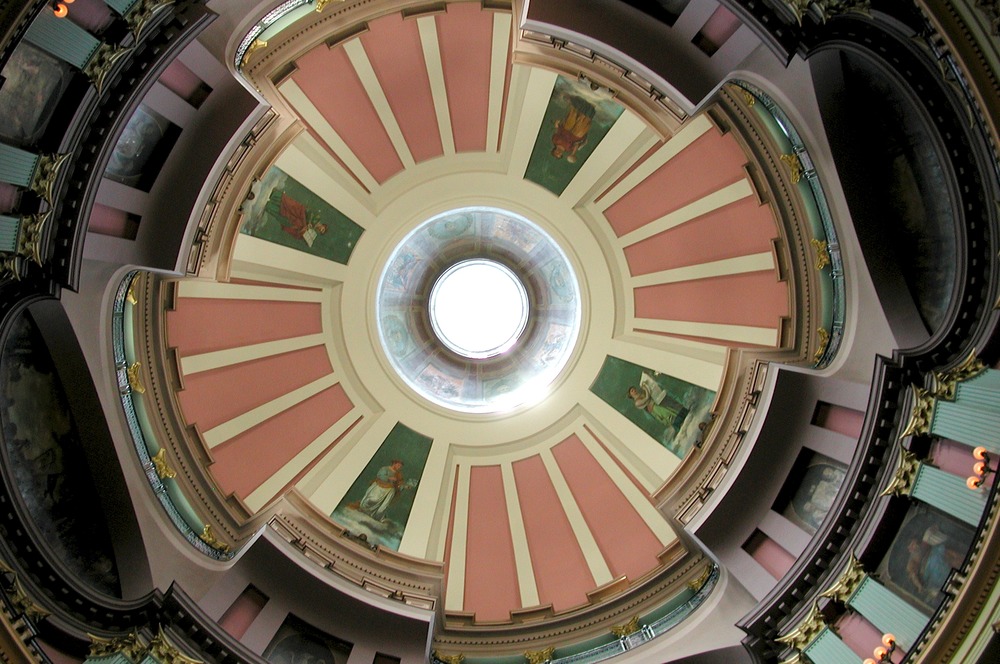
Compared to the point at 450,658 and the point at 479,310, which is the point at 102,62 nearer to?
the point at 450,658

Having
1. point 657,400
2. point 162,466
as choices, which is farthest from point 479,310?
point 162,466

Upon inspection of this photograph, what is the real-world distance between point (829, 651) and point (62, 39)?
12844 mm

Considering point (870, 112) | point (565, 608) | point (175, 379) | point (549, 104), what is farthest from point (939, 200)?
point (175, 379)

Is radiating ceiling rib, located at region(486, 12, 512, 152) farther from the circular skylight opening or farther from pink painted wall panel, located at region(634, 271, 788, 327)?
pink painted wall panel, located at region(634, 271, 788, 327)

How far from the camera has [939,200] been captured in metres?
9.80

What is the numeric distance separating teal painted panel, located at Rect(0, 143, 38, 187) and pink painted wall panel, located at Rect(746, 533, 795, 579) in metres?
12.1

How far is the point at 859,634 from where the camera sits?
33.2 ft

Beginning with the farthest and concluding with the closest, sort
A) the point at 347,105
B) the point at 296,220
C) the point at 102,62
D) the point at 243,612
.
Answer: the point at 296,220 < the point at 347,105 < the point at 243,612 < the point at 102,62

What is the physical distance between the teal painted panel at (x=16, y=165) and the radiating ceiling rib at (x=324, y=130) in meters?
6.05

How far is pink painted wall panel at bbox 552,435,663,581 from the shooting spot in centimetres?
1563

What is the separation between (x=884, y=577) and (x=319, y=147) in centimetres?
1333

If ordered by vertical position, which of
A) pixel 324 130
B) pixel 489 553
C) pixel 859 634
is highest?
pixel 324 130

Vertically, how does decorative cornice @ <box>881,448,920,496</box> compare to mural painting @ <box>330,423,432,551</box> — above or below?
above

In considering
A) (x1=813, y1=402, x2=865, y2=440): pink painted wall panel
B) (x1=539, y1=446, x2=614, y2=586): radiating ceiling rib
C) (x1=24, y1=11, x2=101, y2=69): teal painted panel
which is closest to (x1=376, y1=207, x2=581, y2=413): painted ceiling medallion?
(x1=539, y1=446, x2=614, y2=586): radiating ceiling rib
